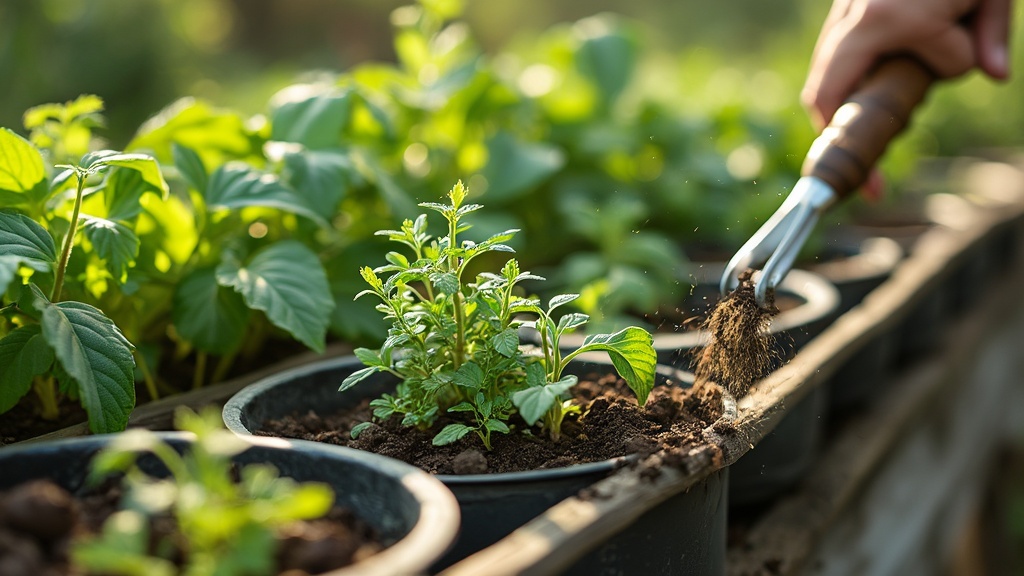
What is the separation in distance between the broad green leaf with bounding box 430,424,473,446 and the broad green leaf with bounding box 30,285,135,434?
0.28 m

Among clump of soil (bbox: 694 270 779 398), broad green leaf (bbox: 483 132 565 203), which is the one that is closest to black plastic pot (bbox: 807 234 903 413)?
broad green leaf (bbox: 483 132 565 203)

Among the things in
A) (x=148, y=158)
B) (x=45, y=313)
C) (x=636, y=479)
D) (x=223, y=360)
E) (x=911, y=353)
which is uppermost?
(x=148, y=158)

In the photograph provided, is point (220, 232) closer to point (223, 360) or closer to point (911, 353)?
point (223, 360)

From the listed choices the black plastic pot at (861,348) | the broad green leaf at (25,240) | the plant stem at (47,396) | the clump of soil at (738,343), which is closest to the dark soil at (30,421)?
the plant stem at (47,396)

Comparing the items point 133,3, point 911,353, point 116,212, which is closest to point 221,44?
point 133,3

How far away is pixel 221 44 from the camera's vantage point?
8805 millimetres

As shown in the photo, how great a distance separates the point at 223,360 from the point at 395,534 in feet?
2.37

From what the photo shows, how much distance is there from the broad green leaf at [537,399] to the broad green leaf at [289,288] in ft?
0.95

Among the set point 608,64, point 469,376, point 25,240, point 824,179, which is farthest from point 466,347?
point 608,64

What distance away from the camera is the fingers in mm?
1558

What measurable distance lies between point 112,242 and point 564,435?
492mm

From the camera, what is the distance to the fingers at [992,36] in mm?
1558

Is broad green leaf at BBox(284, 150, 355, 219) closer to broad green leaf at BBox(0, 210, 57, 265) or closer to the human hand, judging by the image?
broad green leaf at BBox(0, 210, 57, 265)

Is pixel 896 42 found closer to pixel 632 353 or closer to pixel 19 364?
pixel 632 353
